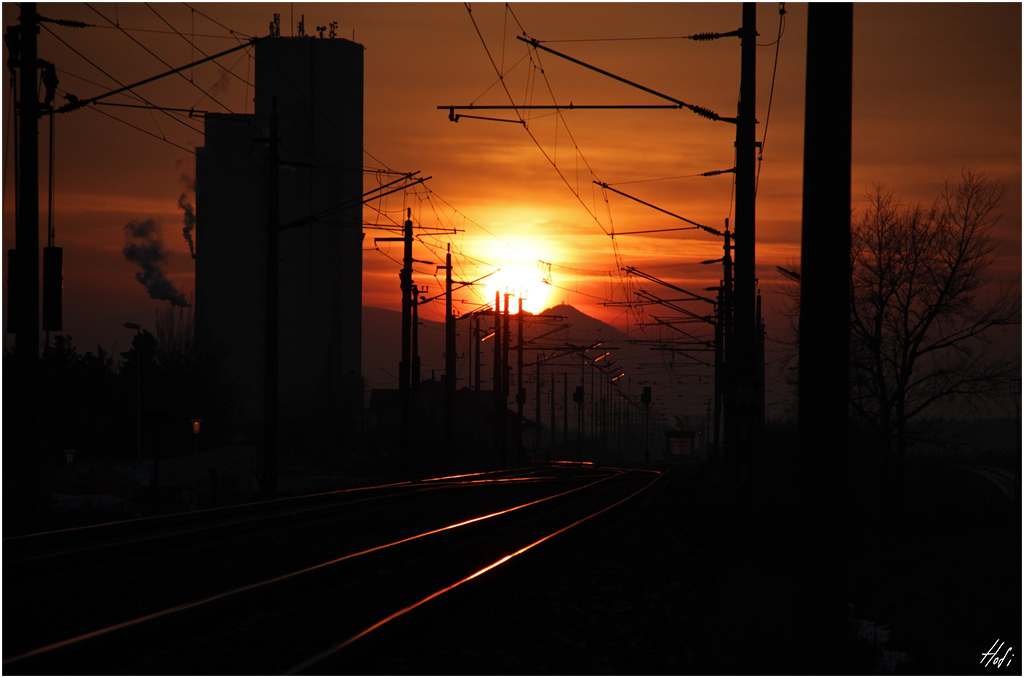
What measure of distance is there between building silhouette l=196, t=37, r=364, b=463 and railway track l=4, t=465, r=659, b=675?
8676 centimetres

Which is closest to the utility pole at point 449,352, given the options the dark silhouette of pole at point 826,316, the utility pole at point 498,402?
the utility pole at point 498,402

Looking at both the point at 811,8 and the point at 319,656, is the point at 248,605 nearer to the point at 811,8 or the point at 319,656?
the point at 319,656

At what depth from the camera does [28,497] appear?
1546cm

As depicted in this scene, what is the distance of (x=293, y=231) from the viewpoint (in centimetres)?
10719

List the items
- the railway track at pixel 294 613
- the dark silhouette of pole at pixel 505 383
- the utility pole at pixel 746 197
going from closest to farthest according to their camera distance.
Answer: the railway track at pixel 294 613
the utility pole at pixel 746 197
the dark silhouette of pole at pixel 505 383

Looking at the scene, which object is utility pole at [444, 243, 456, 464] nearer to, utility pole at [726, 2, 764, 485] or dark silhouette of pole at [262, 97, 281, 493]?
dark silhouette of pole at [262, 97, 281, 493]

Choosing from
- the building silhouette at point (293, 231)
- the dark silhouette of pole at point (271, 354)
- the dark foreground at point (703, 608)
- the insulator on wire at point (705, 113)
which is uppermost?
the building silhouette at point (293, 231)

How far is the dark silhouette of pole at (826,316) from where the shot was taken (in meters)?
6.30

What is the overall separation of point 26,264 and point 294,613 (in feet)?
37.4

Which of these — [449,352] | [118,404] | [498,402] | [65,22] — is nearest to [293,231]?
[118,404]

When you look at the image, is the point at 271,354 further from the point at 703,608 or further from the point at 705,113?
the point at 703,608

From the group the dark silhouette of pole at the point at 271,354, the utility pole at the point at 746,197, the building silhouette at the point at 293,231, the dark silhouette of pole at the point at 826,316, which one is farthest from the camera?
the building silhouette at the point at 293,231

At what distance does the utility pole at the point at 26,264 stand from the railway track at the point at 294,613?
5.35m

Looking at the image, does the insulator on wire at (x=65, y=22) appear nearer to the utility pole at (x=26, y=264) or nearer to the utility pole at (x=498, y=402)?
the utility pole at (x=26, y=264)
